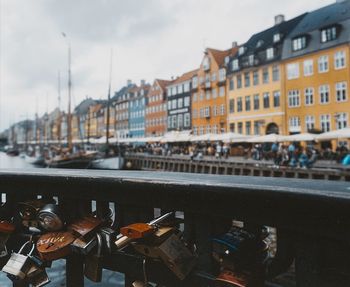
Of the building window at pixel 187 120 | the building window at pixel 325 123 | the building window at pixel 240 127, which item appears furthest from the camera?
the building window at pixel 187 120

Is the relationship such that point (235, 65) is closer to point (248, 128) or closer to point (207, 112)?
point (248, 128)

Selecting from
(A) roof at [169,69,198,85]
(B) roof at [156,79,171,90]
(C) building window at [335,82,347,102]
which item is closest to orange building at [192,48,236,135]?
(A) roof at [169,69,198,85]

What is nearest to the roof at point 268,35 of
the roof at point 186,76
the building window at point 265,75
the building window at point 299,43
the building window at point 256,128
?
the building window at point 299,43

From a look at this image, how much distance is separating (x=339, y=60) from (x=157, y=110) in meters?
36.0

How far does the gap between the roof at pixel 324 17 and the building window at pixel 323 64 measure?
2.92 meters

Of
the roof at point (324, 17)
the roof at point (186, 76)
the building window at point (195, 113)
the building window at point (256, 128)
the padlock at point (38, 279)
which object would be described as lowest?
the padlock at point (38, 279)

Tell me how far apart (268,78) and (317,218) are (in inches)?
1529

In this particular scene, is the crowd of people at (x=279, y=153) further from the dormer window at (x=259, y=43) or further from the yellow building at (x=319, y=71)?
the dormer window at (x=259, y=43)

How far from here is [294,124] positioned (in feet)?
115

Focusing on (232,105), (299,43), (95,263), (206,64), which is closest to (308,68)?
(299,43)

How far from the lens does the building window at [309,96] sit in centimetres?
3356

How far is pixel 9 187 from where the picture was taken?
6.25ft

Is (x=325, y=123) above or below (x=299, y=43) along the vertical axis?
below

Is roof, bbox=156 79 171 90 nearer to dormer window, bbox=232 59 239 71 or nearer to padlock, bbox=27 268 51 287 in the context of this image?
dormer window, bbox=232 59 239 71
